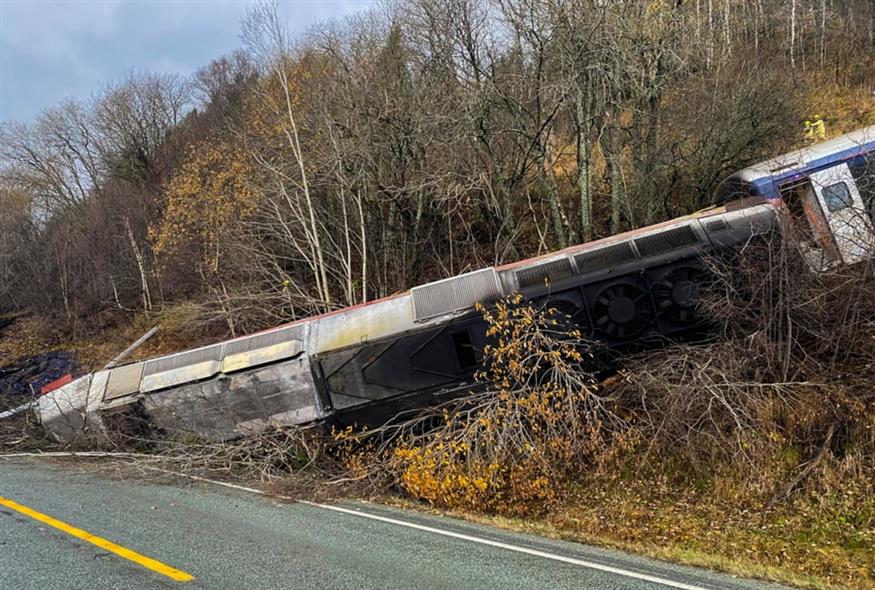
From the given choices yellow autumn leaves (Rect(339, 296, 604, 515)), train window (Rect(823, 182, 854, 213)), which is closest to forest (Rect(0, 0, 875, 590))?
yellow autumn leaves (Rect(339, 296, 604, 515))

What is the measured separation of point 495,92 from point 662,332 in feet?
28.9

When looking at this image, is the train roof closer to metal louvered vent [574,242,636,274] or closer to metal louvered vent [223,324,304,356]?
metal louvered vent [574,242,636,274]

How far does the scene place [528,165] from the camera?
1644 centimetres

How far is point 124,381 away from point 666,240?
33.4 ft

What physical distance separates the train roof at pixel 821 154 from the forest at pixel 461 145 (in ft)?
17.0

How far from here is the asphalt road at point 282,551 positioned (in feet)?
18.2

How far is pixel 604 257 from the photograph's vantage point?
9.57 metres

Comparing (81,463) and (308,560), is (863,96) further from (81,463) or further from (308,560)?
(81,463)

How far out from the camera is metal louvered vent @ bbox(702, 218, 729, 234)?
938cm

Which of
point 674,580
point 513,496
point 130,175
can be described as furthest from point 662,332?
point 130,175

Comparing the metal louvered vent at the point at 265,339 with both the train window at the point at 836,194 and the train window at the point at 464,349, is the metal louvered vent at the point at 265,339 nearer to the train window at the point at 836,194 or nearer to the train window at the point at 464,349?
the train window at the point at 464,349

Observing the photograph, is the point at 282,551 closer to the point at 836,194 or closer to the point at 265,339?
the point at 265,339

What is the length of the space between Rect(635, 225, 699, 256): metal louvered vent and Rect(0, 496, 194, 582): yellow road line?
776 centimetres

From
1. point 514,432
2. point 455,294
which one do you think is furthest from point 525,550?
point 455,294
